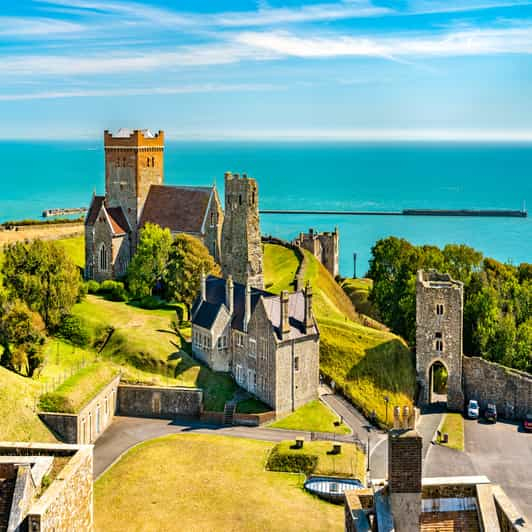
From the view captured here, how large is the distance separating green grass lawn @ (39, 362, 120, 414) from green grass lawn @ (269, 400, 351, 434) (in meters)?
11.6

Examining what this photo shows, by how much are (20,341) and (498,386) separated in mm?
34154

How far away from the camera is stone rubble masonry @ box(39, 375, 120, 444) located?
46750 mm

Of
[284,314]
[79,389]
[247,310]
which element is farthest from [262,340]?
[79,389]

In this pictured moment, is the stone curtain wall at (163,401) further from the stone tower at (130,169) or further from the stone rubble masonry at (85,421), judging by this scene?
the stone tower at (130,169)

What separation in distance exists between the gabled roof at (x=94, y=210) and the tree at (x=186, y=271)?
43.3ft

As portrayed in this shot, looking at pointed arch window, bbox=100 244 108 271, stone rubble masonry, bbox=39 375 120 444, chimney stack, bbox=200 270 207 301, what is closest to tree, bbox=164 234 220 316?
chimney stack, bbox=200 270 207 301

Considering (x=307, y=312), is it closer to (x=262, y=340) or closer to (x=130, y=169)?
(x=262, y=340)

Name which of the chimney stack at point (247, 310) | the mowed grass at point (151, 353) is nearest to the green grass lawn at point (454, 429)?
the mowed grass at point (151, 353)

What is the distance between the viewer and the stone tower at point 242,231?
6544 cm

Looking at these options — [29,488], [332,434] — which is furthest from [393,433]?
[332,434]

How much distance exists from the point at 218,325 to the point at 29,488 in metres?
36.8

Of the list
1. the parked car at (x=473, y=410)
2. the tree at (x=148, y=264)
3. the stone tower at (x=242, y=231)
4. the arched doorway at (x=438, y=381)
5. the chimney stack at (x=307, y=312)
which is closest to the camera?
the chimney stack at (x=307, y=312)

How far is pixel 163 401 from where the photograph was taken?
52719mm

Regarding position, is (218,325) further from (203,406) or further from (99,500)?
(99,500)
